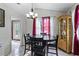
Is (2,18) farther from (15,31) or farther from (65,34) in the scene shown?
(65,34)

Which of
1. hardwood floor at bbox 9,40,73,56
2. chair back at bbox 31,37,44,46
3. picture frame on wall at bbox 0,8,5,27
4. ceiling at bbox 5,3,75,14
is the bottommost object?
hardwood floor at bbox 9,40,73,56

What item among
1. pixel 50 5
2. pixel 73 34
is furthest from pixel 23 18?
pixel 73 34

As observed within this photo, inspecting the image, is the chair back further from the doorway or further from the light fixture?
the light fixture

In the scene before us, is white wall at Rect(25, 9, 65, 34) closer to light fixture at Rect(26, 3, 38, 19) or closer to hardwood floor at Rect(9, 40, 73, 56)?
light fixture at Rect(26, 3, 38, 19)

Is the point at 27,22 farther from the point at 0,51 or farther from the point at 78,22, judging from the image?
the point at 78,22

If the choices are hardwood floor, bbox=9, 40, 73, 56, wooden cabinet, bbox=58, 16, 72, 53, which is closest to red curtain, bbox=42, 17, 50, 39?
wooden cabinet, bbox=58, 16, 72, 53

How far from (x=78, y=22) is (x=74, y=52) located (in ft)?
1.44

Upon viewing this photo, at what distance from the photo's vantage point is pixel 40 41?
195 centimetres

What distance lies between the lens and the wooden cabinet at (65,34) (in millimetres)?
1906

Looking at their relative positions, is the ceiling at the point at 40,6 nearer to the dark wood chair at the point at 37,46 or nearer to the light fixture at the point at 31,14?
the light fixture at the point at 31,14

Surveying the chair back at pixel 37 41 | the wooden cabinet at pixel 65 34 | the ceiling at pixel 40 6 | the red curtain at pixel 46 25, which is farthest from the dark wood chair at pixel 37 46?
the ceiling at pixel 40 6

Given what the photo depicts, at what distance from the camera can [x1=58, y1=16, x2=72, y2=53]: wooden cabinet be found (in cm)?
191

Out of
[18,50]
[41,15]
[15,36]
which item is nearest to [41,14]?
[41,15]

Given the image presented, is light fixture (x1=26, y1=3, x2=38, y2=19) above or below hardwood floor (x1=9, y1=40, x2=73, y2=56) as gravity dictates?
above
